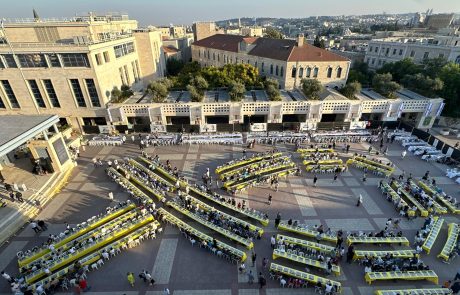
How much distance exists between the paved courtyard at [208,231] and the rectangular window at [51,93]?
12.7 meters

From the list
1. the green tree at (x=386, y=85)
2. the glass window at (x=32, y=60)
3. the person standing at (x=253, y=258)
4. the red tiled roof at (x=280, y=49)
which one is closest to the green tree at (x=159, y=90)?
the glass window at (x=32, y=60)

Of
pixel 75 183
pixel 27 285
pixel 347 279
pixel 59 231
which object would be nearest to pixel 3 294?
pixel 27 285

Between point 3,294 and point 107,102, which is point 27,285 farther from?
point 107,102

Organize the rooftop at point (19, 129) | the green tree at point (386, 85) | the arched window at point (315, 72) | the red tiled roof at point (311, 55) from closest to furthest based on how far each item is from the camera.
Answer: the rooftop at point (19, 129), the green tree at point (386, 85), the red tiled roof at point (311, 55), the arched window at point (315, 72)

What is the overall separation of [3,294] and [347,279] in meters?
24.4

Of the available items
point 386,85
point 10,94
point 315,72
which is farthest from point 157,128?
point 386,85

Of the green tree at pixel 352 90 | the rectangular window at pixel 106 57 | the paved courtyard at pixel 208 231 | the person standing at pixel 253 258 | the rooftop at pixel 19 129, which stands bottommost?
the paved courtyard at pixel 208 231

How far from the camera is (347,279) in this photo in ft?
60.3

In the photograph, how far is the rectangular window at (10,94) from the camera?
1562 inches

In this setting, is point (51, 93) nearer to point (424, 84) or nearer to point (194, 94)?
point (194, 94)

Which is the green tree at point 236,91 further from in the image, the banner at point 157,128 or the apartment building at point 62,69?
the apartment building at point 62,69

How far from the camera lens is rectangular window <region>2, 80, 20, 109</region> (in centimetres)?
3968

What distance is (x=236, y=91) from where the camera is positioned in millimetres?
40094

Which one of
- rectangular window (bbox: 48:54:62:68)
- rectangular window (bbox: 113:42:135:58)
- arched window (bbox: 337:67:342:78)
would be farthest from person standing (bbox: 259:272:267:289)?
arched window (bbox: 337:67:342:78)
